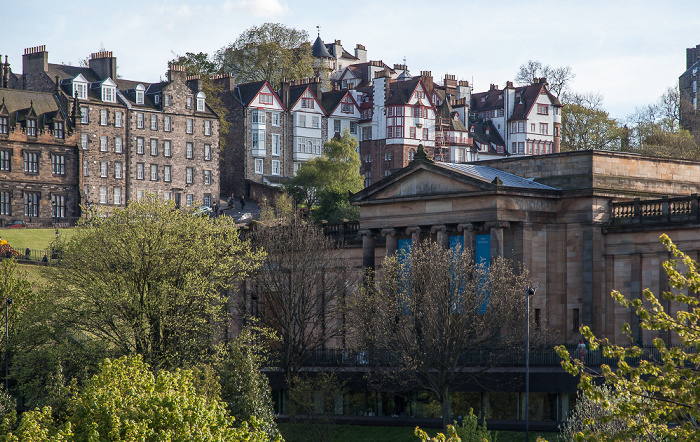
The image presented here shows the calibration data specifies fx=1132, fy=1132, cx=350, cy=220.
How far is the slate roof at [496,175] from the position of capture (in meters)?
63.4

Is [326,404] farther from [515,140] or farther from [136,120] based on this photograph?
[515,140]

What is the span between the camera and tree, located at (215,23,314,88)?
498ft

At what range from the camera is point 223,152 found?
478 ft

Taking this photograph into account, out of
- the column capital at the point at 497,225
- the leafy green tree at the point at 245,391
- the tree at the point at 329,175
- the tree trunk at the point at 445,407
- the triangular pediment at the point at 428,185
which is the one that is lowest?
the tree trunk at the point at 445,407

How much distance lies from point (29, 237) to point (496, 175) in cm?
5780

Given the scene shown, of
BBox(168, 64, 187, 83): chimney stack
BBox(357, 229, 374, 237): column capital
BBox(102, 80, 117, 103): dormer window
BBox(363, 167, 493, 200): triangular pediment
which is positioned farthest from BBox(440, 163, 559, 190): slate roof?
BBox(168, 64, 187, 83): chimney stack

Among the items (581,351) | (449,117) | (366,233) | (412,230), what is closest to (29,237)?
(366,233)

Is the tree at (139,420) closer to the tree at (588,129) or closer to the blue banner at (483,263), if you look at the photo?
the blue banner at (483,263)

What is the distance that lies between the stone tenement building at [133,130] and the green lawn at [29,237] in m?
9.76

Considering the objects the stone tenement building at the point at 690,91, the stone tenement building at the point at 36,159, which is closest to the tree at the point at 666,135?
the stone tenement building at the point at 690,91

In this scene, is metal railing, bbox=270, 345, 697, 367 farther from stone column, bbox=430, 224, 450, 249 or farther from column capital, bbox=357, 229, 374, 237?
column capital, bbox=357, 229, 374, 237

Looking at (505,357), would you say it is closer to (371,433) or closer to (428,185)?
(371,433)

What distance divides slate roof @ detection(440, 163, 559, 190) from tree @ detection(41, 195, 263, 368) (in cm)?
1299

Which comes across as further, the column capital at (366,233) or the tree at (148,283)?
the column capital at (366,233)
